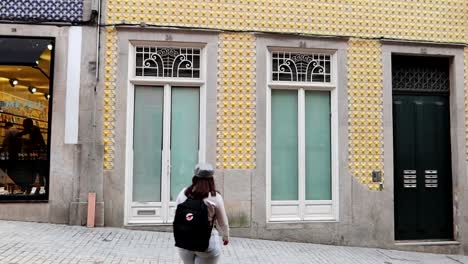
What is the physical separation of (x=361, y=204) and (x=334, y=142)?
1425 mm

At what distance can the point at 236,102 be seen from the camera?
358 inches

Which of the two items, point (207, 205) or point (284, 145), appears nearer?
point (207, 205)

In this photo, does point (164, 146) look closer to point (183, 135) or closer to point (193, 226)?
point (183, 135)

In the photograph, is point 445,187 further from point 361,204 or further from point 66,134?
point 66,134

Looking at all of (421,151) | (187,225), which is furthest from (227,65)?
(187,225)

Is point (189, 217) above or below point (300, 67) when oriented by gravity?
below

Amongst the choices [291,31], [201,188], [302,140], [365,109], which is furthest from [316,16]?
[201,188]

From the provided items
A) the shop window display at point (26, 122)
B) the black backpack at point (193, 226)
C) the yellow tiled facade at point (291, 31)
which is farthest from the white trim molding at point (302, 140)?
the black backpack at point (193, 226)

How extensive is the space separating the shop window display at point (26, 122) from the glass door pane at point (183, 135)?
2.45 meters

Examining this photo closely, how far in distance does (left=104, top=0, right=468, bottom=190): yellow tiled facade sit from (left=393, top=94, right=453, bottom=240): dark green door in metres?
0.70

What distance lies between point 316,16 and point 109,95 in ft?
15.3

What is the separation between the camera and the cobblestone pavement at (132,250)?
6555 millimetres

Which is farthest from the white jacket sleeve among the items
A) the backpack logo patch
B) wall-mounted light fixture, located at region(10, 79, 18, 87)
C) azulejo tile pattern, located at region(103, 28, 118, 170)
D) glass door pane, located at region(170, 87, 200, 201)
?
wall-mounted light fixture, located at region(10, 79, 18, 87)

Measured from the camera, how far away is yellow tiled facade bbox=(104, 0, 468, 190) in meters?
8.95
